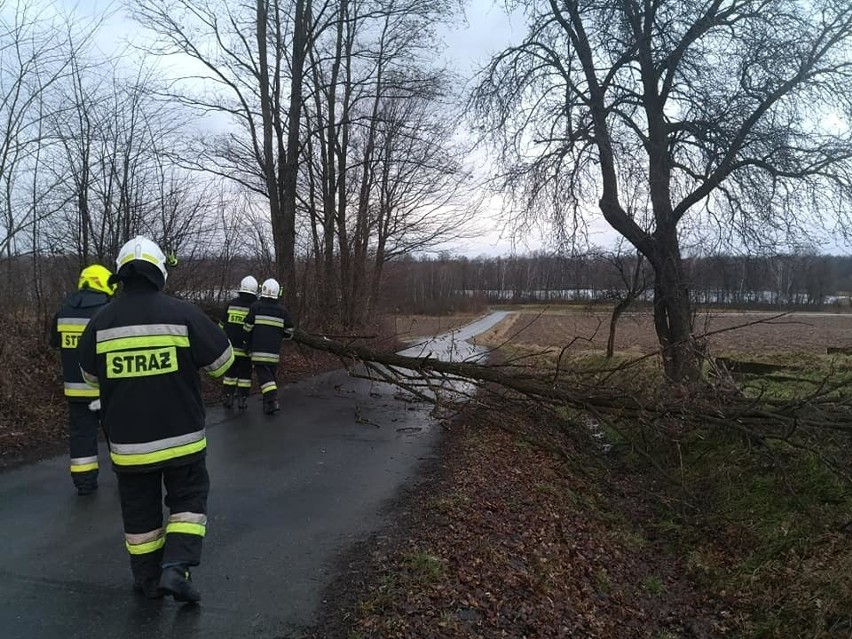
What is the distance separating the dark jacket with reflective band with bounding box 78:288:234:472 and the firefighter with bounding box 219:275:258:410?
507cm

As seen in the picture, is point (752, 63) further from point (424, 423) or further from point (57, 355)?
point (57, 355)

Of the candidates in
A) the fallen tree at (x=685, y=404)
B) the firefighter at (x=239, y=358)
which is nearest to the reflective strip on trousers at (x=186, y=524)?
the fallen tree at (x=685, y=404)

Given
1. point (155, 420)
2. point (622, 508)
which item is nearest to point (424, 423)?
point (622, 508)

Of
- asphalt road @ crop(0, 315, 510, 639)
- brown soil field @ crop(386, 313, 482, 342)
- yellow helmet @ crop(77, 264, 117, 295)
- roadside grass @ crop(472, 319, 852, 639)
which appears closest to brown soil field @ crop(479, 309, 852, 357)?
brown soil field @ crop(386, 313, 482, 342)

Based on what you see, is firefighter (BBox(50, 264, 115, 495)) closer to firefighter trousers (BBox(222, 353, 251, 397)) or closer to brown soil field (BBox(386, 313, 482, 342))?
firefighter trousers (BBox(222, 353, 251, 397))

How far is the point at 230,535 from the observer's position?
407 cm

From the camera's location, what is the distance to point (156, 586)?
125 inches

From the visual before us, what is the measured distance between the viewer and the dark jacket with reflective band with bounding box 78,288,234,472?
301 cm

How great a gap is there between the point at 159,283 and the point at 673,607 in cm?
451

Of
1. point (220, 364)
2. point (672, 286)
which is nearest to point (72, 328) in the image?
point (220, 364)

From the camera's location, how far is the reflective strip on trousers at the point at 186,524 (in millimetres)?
3088

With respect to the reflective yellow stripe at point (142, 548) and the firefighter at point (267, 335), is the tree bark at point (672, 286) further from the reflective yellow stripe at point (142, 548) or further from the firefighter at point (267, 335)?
the reflective yellow stripe at point (142, 548)

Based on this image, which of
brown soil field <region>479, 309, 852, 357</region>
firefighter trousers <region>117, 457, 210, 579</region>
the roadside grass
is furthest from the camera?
brown soil field <region>479, 309, 852, 357</region>

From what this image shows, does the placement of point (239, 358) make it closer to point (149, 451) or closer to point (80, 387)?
point (80, 387)
